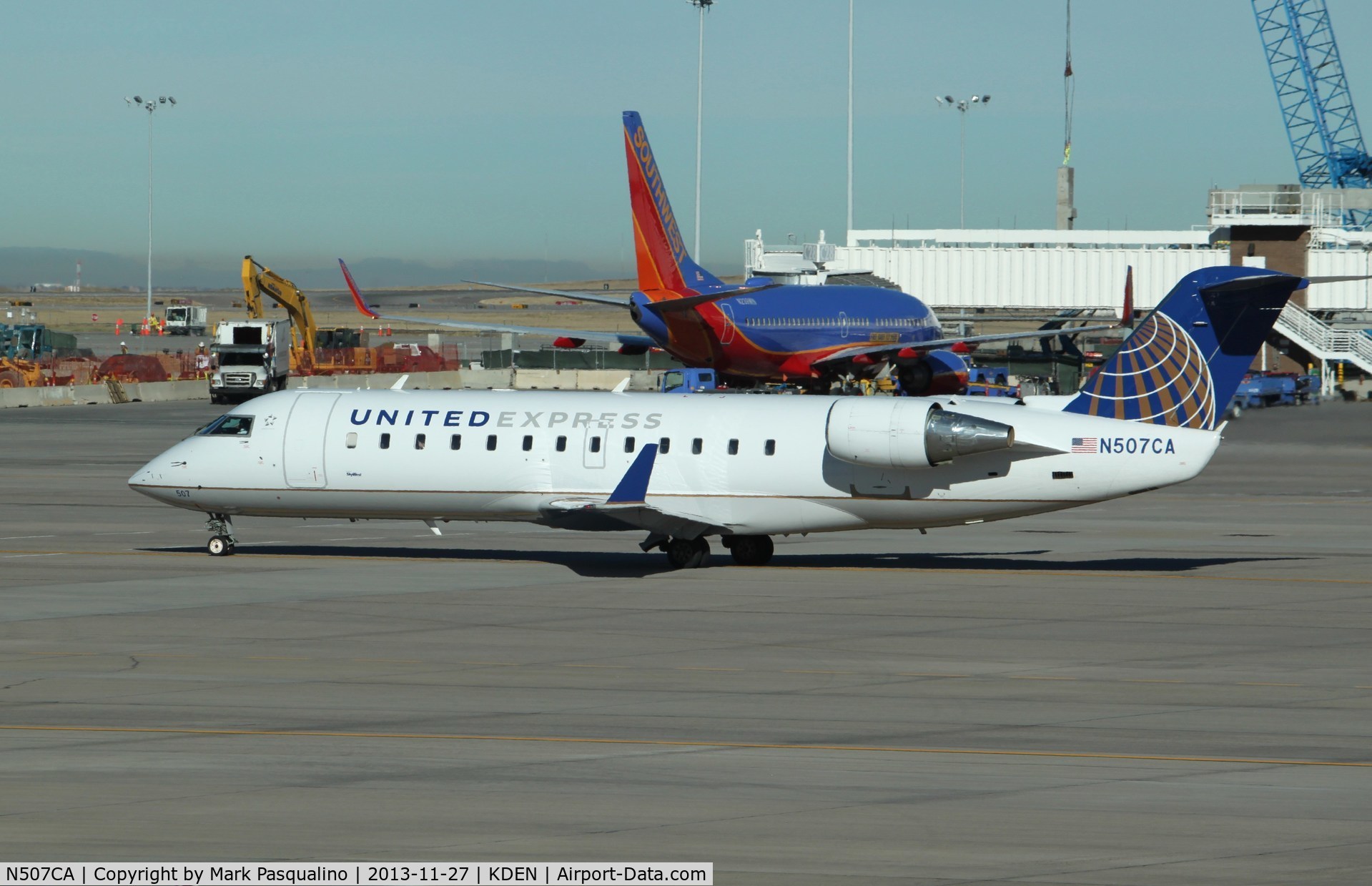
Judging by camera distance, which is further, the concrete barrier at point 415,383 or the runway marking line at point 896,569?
the concrete barrier at point 415,383

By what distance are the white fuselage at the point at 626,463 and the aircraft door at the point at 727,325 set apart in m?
32.2

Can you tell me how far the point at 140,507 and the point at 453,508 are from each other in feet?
46.4

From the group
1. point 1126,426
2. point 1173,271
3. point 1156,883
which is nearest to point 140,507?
point 1126,426

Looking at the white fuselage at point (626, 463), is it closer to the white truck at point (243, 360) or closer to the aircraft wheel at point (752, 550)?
the aircraft wheel at point (752, 550)

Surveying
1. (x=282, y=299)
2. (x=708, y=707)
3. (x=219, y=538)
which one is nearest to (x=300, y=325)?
(x=282, y=299)

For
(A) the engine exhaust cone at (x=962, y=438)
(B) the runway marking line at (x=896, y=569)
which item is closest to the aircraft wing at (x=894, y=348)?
(B) the runway marking line at (x=896, y=569)

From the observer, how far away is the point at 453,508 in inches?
1168

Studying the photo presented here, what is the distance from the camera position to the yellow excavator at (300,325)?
94.4 meters

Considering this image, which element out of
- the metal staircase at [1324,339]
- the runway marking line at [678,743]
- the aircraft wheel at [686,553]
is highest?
the metal staircase at [1324,339]

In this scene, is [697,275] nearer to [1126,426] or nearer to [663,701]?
[1126,426]

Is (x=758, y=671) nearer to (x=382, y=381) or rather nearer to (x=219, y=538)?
(x=219, y=538)

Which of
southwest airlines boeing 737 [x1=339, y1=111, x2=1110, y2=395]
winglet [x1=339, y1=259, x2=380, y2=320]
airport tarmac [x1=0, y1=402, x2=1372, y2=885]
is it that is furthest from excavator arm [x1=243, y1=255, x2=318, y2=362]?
airport tarmac [x1=0, y1=402, x2=1372, y2=885]

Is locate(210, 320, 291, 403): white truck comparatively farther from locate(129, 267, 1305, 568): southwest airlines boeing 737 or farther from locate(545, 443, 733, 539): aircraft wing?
locate(545, 443, 733, 539): aircraft wing

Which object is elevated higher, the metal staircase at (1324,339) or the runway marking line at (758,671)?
the metal staircase at (1324,339)
